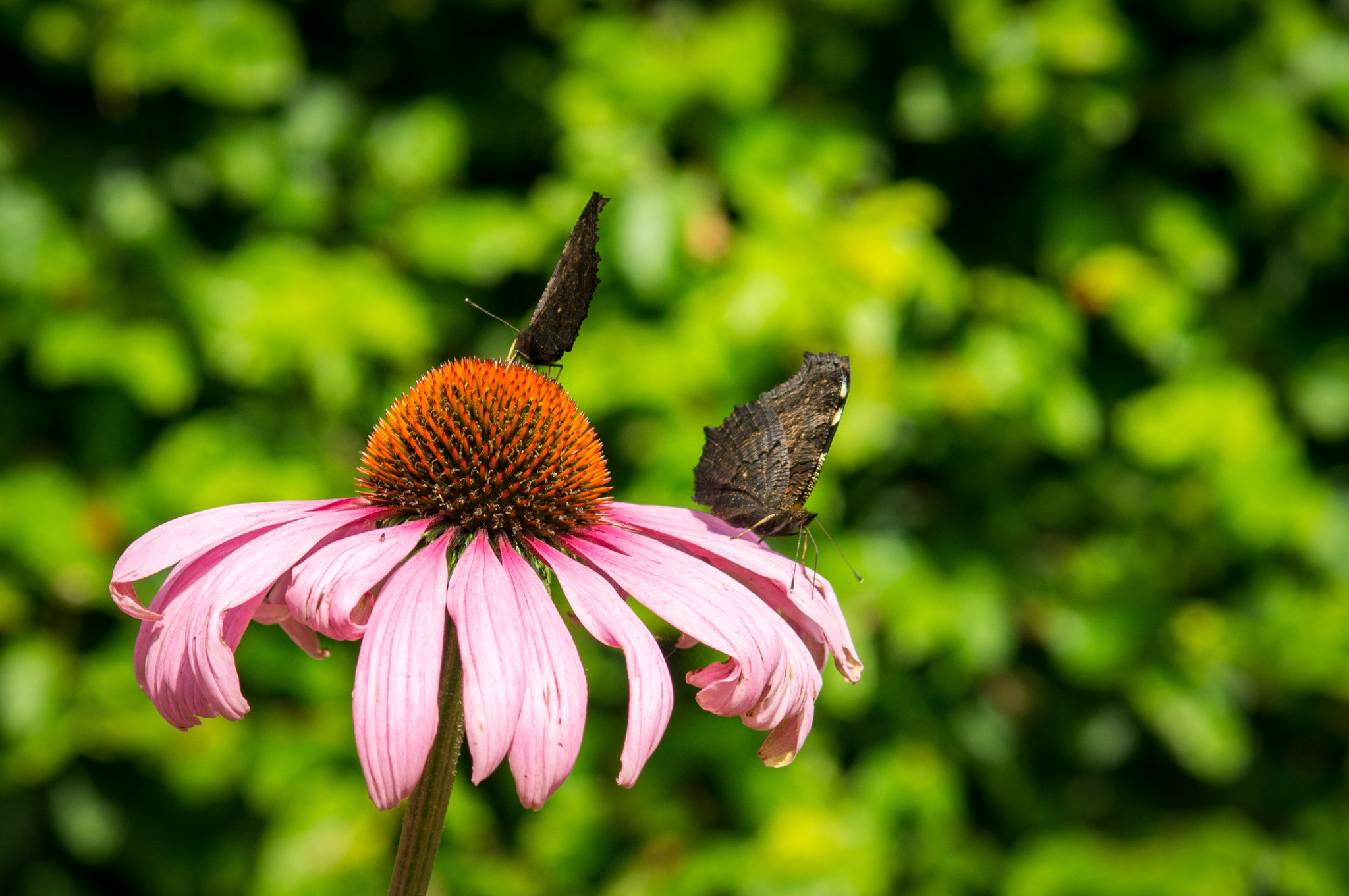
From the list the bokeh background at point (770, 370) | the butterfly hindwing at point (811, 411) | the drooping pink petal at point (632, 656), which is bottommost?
the bokeh background at point (770, 370)

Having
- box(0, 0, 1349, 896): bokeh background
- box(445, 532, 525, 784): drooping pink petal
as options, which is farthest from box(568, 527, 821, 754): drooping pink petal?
box(0, 0, 1349, 896): bokeh background

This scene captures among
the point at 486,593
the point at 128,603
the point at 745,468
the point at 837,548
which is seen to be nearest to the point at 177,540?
the point at 128,603

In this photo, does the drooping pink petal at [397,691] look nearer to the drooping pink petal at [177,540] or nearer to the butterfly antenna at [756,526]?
the drooping pink petal at [177,540]

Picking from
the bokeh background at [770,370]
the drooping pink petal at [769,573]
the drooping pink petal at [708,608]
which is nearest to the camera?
the drooping pink petal at [708,608]

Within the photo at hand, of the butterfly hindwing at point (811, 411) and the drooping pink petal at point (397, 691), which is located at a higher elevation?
the butterfly hindwing at point (811, 411)

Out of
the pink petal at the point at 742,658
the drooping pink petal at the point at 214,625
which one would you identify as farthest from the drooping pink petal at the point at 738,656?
the drooping pink petal at the point at 214,625

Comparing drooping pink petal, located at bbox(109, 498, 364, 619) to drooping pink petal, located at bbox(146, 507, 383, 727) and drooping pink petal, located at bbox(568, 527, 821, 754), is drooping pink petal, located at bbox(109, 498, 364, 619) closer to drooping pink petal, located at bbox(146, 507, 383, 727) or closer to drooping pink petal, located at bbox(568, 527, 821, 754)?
drooping pink petal, located at bbox(146, 507, 383, 727)
